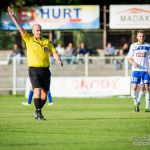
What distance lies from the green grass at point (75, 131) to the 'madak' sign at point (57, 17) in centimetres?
2358

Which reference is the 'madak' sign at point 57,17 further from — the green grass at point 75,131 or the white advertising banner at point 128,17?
the green grass at point 75,131

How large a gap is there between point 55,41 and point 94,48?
236 centimetres

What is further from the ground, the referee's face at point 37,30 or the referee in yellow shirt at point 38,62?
the referee's face at point 37,30

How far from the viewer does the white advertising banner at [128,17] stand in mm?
42375

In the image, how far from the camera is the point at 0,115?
1839 centimetres

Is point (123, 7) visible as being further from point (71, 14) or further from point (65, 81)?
point (65, 81)

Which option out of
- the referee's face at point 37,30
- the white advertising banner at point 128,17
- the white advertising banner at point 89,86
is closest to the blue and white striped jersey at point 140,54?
the referee's face at point 37,30

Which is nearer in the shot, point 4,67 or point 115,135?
point 115,135

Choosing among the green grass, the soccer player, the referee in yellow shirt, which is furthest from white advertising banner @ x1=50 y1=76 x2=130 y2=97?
the referee in yellow shirt

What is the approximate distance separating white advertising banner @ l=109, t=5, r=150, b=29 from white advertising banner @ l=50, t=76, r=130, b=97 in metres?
11.5

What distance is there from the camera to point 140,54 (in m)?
20.2

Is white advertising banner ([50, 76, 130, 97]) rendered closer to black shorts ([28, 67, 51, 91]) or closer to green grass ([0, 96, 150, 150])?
green grass ([0, 96, 150, 150])

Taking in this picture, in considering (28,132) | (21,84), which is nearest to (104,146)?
(28,132)

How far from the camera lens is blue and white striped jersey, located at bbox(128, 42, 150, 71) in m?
20.1
